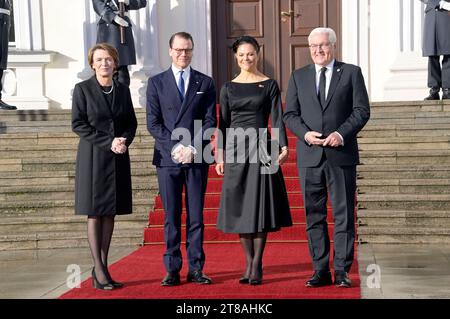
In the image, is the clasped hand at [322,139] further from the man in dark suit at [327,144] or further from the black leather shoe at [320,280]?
the black leather shoe at [320,280]

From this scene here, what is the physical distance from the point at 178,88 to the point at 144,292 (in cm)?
140

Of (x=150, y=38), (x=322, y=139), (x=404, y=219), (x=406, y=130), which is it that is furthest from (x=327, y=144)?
(x=150, y=38)

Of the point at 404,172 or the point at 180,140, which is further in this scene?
the point at 404,172

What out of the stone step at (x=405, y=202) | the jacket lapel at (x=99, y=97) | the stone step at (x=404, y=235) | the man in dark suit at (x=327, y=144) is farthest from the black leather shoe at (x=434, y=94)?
the jacket lapel at (x=99, y=97)

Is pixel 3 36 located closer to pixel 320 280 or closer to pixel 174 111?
pixel 174 111

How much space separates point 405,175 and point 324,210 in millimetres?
2633

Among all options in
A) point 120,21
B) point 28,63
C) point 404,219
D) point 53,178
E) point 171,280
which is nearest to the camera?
point 171,280

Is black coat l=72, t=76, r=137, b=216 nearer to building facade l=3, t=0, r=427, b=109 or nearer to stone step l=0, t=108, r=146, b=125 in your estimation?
stone step l=0, t=108, r=146, b=125

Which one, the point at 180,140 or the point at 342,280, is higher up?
the point at 180,140

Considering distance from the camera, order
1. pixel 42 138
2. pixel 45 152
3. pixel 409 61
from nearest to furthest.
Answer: pixel 45 152
pixel 42 138
pixel 409 61

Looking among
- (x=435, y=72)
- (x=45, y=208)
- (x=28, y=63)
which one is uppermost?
(x=28, y=63)

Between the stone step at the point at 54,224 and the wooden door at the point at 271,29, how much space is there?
401 cm

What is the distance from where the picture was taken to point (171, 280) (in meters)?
5.37

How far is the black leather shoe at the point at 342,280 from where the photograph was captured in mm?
5188
